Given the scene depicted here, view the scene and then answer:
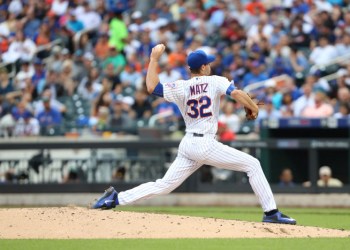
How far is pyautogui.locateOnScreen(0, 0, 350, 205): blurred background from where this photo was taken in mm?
19438

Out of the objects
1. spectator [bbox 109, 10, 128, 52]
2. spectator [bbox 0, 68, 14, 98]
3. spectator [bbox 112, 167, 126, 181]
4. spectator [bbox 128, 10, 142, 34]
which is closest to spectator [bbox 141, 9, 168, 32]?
spectator [bbox 128, 10, 142, 34]

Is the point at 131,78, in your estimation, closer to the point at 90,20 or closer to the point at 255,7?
the point at 90,20

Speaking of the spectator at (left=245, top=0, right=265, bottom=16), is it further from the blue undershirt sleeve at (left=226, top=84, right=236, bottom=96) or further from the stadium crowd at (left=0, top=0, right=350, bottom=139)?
the blue undershirt sleeve at (left=226, top=84, right=236, bottom=96)

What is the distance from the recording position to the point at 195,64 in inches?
481

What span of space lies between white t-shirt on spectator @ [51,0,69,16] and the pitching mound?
14158 millimetres

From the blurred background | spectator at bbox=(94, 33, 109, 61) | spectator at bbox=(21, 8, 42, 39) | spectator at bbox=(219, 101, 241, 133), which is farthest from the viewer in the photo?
spectator at bbox=(21, 8, 42, 39)

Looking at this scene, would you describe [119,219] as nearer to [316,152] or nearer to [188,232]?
[188,232]

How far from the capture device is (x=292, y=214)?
16.1 m

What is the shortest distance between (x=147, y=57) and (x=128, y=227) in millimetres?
12410

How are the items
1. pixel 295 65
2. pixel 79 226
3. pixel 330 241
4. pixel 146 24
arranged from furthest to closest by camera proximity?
pixel 146 24 → pixel 295 65 → pixel 79 226 → pixel 330 241

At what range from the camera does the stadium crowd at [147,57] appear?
20750mm

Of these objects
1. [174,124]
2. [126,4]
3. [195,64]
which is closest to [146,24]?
[126,4]

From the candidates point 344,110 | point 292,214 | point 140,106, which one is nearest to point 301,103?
point 344,110

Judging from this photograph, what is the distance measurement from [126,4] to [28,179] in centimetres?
745
